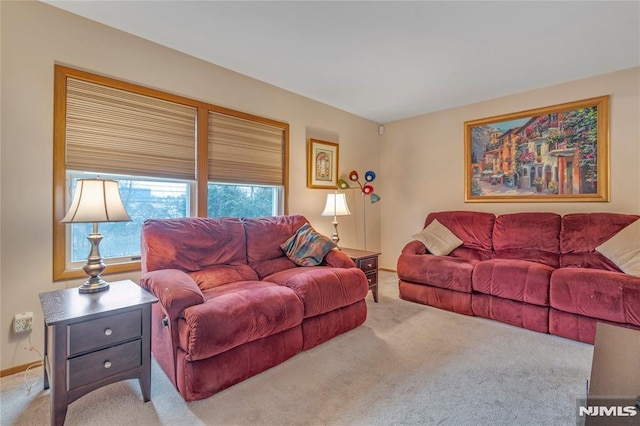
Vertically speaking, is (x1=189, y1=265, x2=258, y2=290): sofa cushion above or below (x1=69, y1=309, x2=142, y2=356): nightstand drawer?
above

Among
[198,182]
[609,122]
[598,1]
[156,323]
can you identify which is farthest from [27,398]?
[609,122]

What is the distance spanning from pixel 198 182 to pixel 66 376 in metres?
1.74

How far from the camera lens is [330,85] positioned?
134 inches

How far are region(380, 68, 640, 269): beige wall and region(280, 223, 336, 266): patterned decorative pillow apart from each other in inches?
86.1

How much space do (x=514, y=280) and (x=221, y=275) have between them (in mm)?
2586

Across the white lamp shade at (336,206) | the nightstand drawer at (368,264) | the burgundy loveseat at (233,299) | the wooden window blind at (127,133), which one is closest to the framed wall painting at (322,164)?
the white lamp shade at (336,206)

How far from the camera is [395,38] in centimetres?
243

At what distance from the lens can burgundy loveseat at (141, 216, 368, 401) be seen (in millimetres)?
1692

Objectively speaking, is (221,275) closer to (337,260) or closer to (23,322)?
Answer: (337,260)

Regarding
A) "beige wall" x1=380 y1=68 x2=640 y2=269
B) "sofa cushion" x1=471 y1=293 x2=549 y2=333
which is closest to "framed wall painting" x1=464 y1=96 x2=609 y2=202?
"beige wall" x1=380 y1=68 x2=640 y2=269

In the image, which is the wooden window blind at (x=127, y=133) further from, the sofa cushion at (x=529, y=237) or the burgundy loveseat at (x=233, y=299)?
the sofa cushion at (x=529, y=237)

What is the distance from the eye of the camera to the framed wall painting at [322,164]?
12.7ft

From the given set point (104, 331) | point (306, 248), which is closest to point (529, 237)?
point (306, 248)

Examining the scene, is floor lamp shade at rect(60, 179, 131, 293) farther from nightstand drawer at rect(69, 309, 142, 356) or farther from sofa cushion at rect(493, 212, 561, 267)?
sofa cushion at rect(493, 212, 561, 267)
